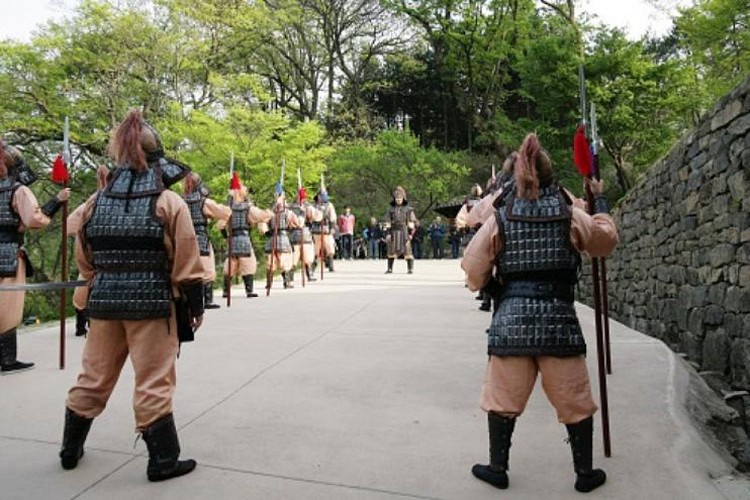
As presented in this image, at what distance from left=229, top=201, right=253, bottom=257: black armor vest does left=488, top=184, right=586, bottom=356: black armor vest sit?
7.14m

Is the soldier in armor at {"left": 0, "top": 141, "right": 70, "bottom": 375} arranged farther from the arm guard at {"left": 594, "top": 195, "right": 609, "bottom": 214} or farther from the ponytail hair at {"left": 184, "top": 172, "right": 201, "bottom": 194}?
the arm guard at {"left": 594, "top": 195, "right": 609, "bottom": 214}

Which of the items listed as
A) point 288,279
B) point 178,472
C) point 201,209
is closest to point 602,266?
point 178,472

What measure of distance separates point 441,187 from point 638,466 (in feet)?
75.0

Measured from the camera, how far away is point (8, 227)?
192 inches

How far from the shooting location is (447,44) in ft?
94.7

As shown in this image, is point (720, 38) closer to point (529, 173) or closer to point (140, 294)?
point (529, 173)

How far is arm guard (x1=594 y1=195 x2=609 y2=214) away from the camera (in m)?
2.99

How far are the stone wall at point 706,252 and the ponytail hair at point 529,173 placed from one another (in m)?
2.38

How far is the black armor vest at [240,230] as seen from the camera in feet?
31.0

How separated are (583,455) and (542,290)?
2.42ft

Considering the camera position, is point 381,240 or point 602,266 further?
point 381,240

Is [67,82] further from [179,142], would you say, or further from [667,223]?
[667,223]

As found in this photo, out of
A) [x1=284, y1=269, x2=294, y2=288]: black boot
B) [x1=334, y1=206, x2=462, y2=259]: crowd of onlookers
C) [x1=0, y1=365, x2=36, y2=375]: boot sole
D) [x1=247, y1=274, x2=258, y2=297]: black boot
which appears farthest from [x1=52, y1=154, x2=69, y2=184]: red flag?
[x1=334, y1=206, x2=462, y2=259]: crowd of onlookers

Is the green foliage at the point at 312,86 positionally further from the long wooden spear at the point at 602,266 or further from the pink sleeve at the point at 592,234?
the pink sleeve at the point at 592,234
